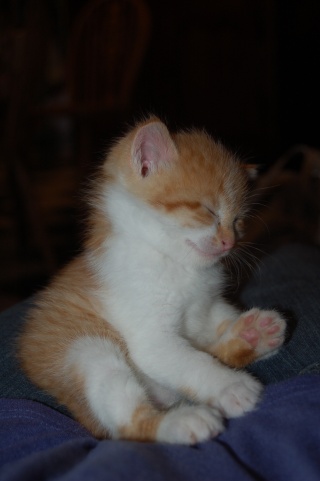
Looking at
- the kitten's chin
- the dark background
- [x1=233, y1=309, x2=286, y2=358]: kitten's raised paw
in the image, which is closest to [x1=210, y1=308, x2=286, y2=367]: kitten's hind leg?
[x1=233, y1=309, x2=286, y2=358]: kitten's raised paw

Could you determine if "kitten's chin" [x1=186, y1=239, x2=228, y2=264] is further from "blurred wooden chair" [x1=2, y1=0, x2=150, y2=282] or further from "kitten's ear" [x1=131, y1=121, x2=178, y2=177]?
"blurred wooden chair" [x1=2, y1=0, x2=150, y2=282]

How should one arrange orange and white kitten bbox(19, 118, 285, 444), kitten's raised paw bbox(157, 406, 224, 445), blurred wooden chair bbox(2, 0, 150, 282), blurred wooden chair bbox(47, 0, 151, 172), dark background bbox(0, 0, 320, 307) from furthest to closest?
dark background bbox(0, 0, 320, 307)
blurred wooden chair bbox(47, 0, 151, 172)
blurred wooden chair bbox(2, 0, 150, 282)
orange and white kitten bbox(19, 118, 285, 444)
kitten's raised paw bbox(157, 406, 224, 445)

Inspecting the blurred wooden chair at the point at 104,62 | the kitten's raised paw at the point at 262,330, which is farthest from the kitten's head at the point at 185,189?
the blurred wooden chair at the point at 104,62

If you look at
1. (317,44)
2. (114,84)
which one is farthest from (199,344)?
(317,44)

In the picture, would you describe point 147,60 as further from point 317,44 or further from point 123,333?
point 123,333

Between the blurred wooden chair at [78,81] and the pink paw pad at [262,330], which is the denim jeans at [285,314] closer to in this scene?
the pink paw pad at [262,330]

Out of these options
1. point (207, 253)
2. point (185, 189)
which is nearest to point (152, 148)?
point (185, 189)

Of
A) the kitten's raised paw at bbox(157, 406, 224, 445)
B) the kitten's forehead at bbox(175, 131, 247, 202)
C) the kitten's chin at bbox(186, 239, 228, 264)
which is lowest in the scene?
the kitten's raised paw at bbox(157, 406, 224, 445)

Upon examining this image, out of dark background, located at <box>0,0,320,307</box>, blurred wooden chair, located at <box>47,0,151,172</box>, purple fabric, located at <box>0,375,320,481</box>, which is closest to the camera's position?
purple fabric, located at <box>0,375,320,481</box>
